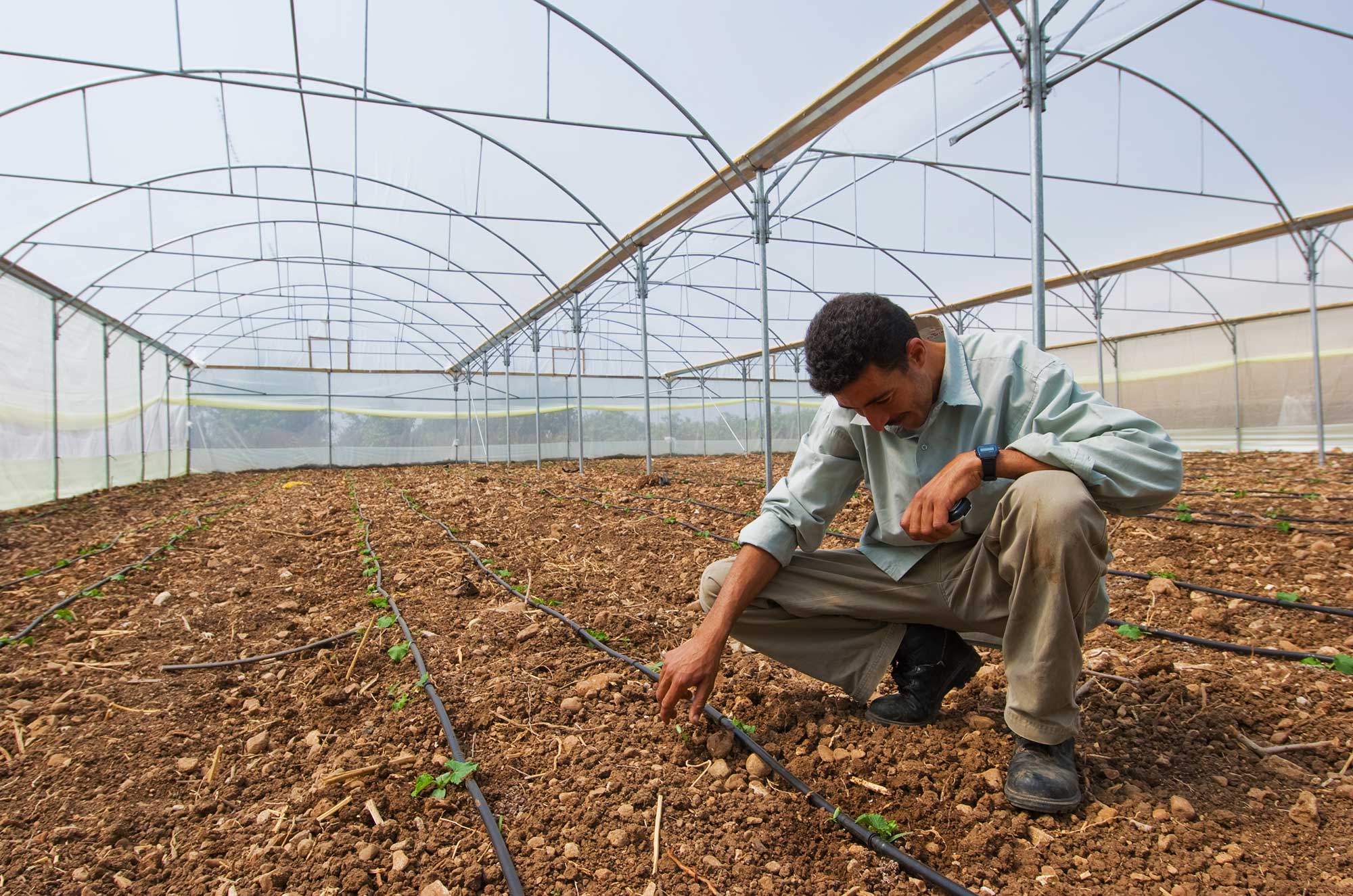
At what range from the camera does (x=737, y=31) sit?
243 inches

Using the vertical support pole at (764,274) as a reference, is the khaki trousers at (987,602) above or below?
below

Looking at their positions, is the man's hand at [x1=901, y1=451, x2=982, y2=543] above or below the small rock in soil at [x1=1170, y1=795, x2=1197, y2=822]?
above

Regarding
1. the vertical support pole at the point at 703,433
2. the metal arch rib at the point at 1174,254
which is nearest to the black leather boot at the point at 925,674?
the metal arch rib at the point at 1174,254

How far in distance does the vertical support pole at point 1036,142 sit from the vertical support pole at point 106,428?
1302 centimetres

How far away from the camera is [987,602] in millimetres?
1785

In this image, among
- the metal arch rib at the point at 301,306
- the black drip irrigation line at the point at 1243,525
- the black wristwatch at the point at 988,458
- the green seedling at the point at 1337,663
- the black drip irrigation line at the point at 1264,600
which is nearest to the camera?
the black wristwatch at the point at 988,458

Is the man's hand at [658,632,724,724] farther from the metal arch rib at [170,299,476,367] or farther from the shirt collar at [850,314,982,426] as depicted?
the metal arch rib at [170,299,476,367]

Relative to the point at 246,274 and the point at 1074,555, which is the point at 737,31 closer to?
the point at 1074,555

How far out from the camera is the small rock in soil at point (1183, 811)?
1.56m

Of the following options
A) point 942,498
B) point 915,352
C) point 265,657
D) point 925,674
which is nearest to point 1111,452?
point 942,498

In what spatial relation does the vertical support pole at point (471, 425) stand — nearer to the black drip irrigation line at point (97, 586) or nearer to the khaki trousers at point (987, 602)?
the black drip irrigation line at point (97, 586)

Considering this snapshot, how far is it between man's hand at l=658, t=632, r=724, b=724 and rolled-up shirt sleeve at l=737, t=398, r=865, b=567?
306 millimetres

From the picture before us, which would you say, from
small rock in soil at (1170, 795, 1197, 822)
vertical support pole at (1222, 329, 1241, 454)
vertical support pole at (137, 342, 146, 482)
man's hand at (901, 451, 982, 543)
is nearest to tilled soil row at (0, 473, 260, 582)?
A: vertical support pole at (137, 342, 146, 482)

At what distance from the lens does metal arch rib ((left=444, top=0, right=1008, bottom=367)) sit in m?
4.31
